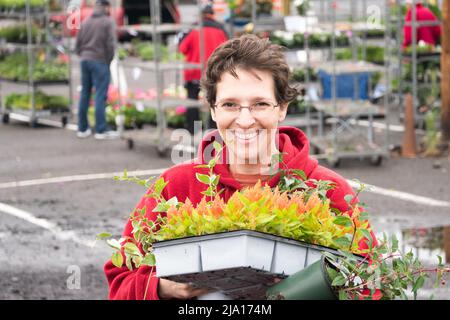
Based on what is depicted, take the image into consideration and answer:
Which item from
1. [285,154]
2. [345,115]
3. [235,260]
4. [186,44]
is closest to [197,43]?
[186,44]

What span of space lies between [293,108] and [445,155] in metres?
2.58

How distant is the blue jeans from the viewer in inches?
643

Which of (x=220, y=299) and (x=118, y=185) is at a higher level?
(x=220, y=299)

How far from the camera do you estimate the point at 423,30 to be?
54.2ft

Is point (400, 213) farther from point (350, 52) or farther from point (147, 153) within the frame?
point (350, 52)

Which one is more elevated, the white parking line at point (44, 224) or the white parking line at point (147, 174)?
the white parking line at point (147, 174)

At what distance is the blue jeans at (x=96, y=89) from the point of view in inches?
643

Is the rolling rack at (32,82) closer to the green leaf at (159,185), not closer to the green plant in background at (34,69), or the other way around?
the green plant in background at (34,69)

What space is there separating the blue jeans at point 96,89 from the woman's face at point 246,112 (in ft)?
41.9

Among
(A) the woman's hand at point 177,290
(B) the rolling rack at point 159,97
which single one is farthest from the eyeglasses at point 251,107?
(B) the rolling rack at point 159,97

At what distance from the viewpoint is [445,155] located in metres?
14.0

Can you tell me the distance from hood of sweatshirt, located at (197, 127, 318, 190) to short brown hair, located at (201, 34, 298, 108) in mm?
176

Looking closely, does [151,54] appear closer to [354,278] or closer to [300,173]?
[300,173]
